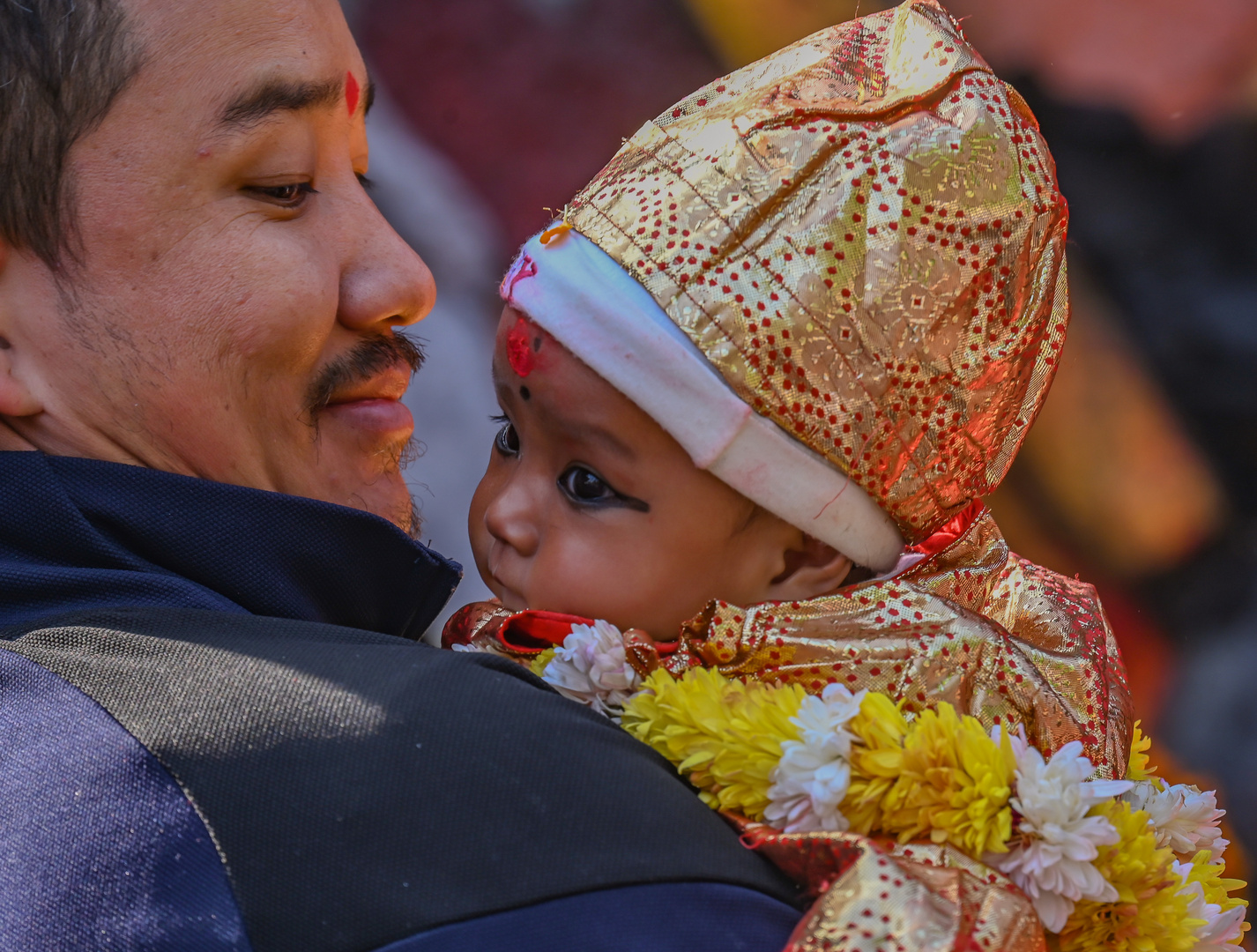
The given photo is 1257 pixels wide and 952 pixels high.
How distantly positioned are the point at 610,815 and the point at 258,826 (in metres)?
0.32

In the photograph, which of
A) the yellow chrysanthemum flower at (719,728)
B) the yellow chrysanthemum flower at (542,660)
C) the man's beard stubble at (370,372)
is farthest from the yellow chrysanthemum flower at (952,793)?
the man's beard stubble at (370,372)

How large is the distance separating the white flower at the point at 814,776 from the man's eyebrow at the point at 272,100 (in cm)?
104

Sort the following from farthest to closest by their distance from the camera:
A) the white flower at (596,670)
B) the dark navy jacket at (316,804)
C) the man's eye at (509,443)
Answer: the man's eye at (509,443) < the white flower at (596,670) < the dark navy jacket at (316,804)

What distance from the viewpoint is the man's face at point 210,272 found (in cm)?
150

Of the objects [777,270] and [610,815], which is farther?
[777,270]

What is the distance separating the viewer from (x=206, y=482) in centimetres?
143

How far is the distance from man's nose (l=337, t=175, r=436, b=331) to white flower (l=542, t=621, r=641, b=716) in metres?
0.55

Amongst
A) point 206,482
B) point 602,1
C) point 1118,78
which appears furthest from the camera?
point 602,1

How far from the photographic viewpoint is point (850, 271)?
1529 mm

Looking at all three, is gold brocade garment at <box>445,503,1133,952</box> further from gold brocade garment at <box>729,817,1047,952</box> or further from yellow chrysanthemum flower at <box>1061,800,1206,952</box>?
yellow chrysanthemum flower at <box>1061,800,1206,952</box>

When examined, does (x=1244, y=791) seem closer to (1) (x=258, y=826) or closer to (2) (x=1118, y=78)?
(2) (x=1118, y=78)

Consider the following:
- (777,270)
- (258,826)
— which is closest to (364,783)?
(258,826)

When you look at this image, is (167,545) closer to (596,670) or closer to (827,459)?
(596,670)

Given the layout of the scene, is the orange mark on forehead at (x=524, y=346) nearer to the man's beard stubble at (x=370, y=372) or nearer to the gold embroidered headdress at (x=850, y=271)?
the gold embroidered headdress at (x=850, y=271)
